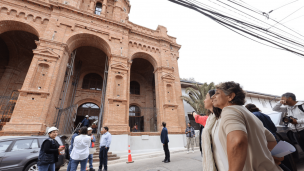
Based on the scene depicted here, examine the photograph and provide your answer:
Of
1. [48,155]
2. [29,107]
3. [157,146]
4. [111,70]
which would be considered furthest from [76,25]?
[157,146]

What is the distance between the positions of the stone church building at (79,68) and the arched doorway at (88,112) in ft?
0.31

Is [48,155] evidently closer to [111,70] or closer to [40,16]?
[111,70]

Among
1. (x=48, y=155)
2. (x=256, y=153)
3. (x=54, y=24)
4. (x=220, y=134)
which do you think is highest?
(x=54, y=24)

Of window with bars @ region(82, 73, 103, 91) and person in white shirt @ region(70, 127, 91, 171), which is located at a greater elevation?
window with bars @ region(82, 73, 103, 91)

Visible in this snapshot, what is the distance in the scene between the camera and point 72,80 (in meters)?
13.8

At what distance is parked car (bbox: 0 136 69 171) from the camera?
13.5 ft

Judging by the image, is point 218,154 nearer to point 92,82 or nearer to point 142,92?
point 142,92

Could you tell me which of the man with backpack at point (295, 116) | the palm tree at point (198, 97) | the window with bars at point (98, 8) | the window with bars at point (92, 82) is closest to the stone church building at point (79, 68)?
the window with bars at point (92, 82)

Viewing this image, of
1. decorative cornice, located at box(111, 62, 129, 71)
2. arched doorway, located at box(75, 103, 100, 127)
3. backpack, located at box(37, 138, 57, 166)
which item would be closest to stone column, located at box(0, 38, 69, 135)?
decorative cornice, located at box(111, 62, 129, 71)

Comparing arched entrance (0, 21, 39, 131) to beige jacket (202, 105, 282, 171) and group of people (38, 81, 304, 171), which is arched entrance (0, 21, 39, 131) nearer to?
group of people (38, 81, 304, 171)

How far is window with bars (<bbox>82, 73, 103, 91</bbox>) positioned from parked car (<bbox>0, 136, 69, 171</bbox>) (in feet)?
36.3

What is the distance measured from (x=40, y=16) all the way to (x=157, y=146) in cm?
1387

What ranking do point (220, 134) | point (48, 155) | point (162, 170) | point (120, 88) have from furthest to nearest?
point (120, 88) < point (162, 170) < point (48, 155) < point (220, 134)

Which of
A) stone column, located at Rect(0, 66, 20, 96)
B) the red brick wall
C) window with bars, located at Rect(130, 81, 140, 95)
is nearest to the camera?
the red brick wall
